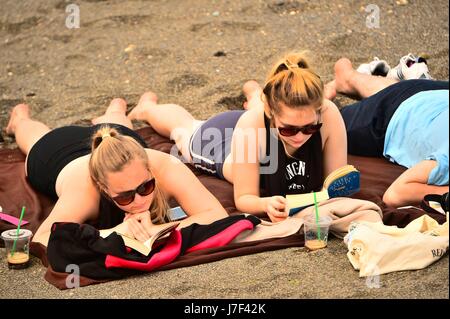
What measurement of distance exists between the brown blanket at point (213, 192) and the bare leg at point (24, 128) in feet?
0.27

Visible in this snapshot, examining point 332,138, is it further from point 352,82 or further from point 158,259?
point 352,82

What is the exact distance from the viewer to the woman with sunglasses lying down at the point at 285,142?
3826mm

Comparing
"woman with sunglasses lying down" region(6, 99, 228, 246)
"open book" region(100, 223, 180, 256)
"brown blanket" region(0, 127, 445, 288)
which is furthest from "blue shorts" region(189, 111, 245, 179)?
"open book" region(100, 223, 180, 256)

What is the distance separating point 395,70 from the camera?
553 cm

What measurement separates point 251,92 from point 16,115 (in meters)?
1.44

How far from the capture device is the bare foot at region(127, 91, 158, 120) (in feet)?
18.4

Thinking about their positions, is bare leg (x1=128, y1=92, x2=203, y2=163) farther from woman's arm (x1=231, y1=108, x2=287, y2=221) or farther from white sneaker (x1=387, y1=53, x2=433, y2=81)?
white sneaker (x1=387, y1=53, x2=433, y2=81)

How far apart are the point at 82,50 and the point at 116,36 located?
30 cm

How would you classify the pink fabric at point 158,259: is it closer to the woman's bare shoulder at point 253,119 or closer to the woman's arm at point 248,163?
the woman's arm at point 248,163

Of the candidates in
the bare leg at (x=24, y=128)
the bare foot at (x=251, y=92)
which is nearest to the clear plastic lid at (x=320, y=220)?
the bare foot at (x=251, y=92)

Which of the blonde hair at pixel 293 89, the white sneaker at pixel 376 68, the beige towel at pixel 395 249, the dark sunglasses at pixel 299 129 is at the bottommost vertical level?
the white sneaker at pixel 376 68

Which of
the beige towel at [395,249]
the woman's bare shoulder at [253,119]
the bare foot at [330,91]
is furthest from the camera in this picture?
the bare foot at [330,91]

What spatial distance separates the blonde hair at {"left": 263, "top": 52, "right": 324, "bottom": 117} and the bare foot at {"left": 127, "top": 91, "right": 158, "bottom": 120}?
5.89 feet
